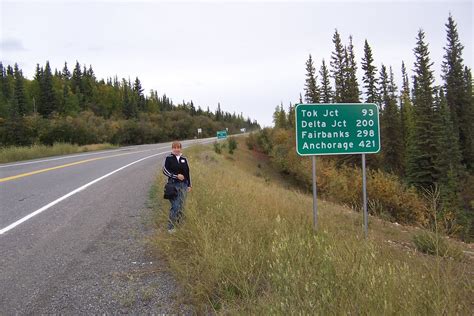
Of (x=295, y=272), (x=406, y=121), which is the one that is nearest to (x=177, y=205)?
(x=295, y=272)

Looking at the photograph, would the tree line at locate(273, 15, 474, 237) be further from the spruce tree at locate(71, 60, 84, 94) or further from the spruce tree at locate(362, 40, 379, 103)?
the spruce tree at locate(71, 60, 84, 94)

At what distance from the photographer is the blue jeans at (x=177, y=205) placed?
6.04 meters

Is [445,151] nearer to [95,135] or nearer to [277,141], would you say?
[277,141]

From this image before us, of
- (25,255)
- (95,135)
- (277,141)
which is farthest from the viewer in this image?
(277,141)

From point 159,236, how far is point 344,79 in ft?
178

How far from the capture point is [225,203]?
6.21 m

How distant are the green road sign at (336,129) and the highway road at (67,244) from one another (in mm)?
3009

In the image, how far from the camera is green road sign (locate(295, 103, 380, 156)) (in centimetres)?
581

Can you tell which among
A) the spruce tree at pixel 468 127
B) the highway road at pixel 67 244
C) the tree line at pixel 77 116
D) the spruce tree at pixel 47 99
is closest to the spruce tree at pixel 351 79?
the spruce tree at pixel 468 127

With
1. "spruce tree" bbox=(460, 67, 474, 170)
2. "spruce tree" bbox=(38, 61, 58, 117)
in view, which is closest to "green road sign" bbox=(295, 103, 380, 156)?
"spruce tree" bbox=(460, 67, 474, 170)

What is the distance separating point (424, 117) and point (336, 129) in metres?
45.5

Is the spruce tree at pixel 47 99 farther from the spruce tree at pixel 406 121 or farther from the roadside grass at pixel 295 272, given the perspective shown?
the roadside grass at pixel 295 272

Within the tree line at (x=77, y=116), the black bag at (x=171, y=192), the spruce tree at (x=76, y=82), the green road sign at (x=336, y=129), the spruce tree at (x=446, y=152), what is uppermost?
the spruce tree at (x=76, y=82)

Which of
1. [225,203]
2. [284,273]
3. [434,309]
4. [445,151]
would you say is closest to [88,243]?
[225,203]
